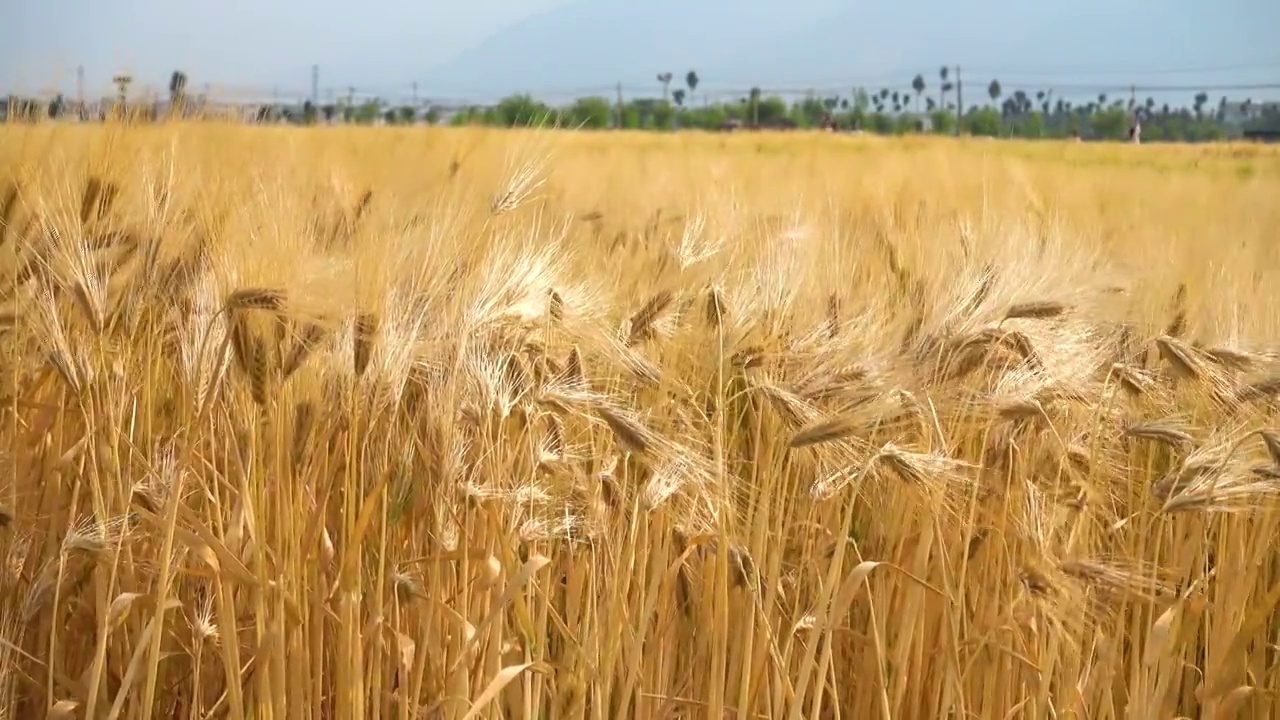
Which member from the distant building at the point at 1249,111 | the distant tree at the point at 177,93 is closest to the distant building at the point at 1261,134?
the distant building at the point at 1249,111

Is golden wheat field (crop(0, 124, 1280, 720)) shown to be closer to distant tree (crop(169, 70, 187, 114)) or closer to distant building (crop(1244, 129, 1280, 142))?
distant tree (crop(169, 70, 187, 114))

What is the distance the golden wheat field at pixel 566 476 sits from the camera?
1.34 metres

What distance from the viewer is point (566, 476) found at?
1.56 meters

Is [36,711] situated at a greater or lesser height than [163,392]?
lesser

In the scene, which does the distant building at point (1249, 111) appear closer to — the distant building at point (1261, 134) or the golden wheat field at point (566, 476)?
the distant building at point (1261, 134)

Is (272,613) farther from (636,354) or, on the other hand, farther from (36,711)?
(636,354)

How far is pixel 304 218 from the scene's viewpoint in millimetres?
1832

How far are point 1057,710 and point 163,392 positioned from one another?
133 cm

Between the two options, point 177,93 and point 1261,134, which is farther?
point 1261,134

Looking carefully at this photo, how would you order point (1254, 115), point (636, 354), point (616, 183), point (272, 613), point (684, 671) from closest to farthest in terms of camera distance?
point (272, 613)
point (636, 354)
point (684, 671)
point (616, 183)
point (1254, 115)

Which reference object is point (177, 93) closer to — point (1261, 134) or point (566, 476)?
point (566, 476)

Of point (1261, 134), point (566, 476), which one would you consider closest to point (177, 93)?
point (566, 476)

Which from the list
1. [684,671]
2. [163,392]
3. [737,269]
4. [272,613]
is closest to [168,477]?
[272,613]

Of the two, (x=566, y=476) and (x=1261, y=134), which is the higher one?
(x=1261, y=134)
